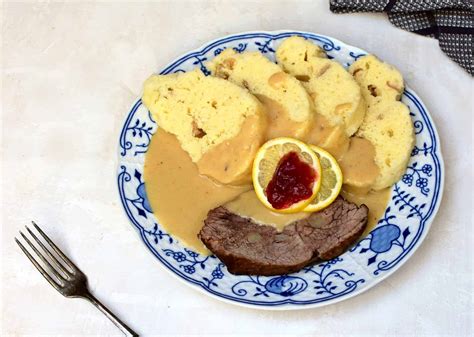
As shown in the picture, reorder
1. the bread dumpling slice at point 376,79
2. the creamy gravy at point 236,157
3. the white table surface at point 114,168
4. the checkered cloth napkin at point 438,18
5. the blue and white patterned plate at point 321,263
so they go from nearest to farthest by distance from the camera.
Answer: the blue and white patterned plate at point 321,263, the white table surface at point 114,168, the creamy gravy at point 236,157, the bread dumpling slice at point 376,79, the checkered cloth napkin at point 438,18

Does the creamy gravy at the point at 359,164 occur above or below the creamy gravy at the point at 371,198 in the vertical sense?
above

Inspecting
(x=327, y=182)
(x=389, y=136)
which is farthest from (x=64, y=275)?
(x=389, y=136)

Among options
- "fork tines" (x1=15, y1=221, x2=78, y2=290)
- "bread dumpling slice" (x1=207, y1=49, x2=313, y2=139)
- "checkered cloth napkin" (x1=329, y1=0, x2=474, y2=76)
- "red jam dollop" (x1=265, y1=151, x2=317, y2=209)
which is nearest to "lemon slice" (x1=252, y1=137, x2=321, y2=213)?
"red jam dollop" (x1=265, y1=151, x2=317, y2=209)

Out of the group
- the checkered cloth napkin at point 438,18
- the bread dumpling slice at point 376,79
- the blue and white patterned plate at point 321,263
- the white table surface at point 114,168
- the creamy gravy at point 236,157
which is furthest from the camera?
the checkered cloth napkin at point 438,18

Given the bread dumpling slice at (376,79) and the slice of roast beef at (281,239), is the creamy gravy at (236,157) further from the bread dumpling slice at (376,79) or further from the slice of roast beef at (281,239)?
the bread dumpling slice at (376,79)

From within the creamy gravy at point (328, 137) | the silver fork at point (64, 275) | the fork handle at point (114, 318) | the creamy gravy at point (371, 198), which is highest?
the creamy gravy at point (328, 137)

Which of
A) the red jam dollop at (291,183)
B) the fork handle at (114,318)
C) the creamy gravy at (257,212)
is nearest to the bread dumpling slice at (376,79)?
the red jam dollop at (291,183)
